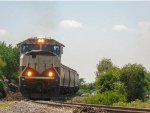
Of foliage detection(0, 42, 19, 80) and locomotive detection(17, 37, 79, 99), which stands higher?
foliage detection(0, 42, 19, 80)

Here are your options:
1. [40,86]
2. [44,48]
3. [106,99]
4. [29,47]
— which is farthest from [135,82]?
[40,86]

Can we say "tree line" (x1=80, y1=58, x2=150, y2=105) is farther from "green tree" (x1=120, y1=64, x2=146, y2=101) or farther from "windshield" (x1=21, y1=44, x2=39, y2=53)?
"windshield" (x1=21, y1=44, x2=39, y2=53)

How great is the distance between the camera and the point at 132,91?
1254 inches

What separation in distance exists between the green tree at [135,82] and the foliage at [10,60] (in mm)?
36834

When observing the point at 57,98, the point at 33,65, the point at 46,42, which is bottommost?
the point at 57,98

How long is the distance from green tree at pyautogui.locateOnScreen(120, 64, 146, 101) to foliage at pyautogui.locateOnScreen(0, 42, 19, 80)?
36.8 m

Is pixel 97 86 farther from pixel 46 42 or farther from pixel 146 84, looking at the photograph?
pixel 46 42

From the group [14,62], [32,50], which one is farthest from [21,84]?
[14,62]

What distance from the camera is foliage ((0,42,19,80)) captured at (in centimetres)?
6712

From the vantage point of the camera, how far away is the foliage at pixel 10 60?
67.1 metres

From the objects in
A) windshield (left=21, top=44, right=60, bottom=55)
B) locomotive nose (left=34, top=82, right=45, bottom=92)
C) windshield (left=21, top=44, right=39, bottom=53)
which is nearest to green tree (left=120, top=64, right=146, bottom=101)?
windshield (left=21, top=44, right=60, bottom=55)

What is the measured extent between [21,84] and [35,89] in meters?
0.94

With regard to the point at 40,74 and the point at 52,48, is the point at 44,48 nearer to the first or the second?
the point at 52,48

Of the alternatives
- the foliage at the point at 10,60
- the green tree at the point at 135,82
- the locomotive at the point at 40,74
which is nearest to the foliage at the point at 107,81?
the green tree at the point at 135,82
